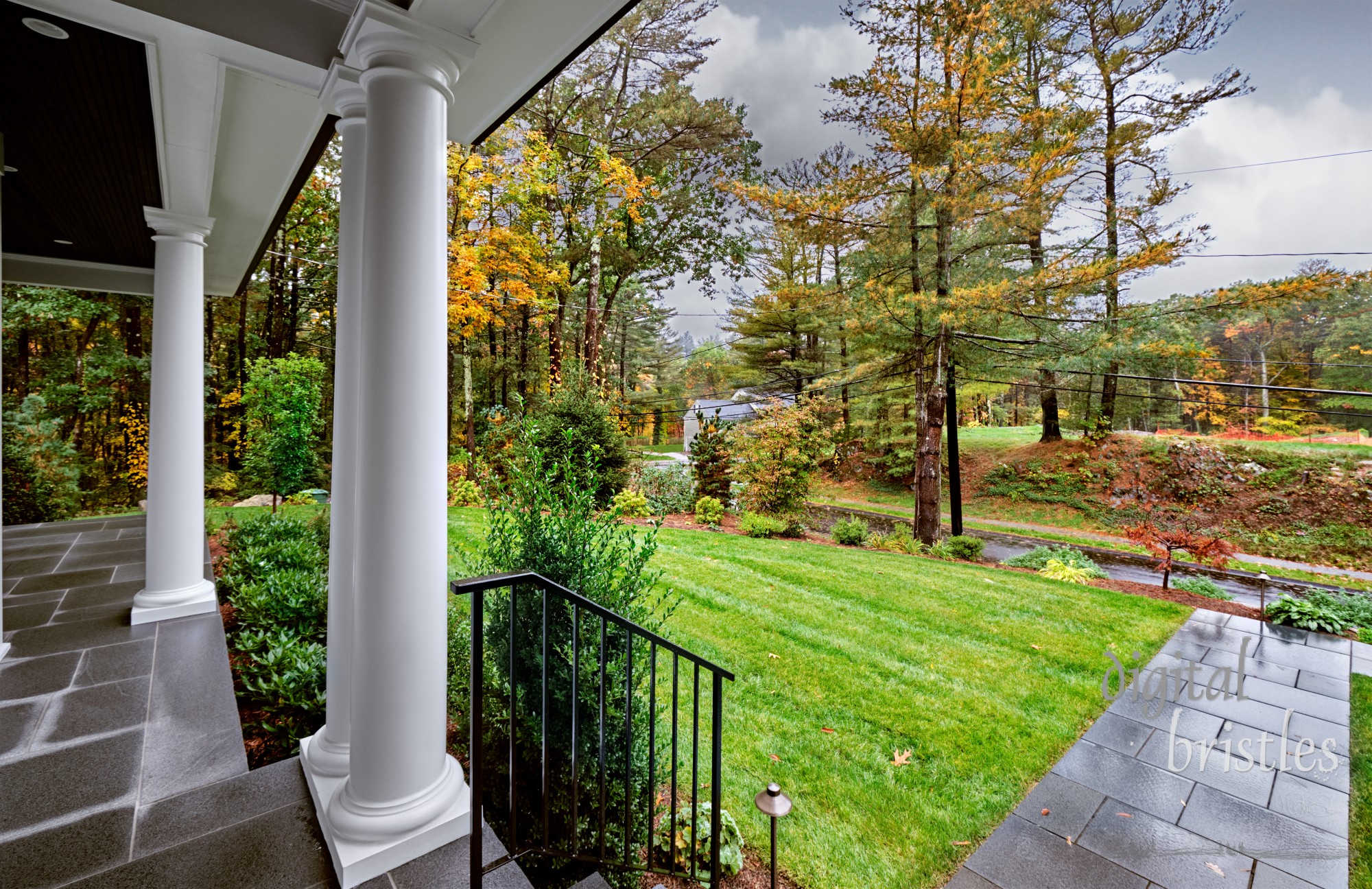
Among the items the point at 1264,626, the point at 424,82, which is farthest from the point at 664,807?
the point at 1264,626

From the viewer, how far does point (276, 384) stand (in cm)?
610

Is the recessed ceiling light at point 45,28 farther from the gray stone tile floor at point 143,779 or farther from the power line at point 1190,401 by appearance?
the power line at point 1190,401

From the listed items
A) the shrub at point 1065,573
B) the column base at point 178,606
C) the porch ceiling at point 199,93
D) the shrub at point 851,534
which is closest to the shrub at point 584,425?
the shrub at point 851,534

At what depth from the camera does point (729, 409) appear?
1091cm

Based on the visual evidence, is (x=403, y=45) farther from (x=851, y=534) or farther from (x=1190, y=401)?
(x=1190, y=401)

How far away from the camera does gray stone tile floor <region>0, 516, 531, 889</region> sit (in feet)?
4.54

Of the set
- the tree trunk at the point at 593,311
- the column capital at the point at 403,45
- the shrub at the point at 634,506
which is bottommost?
the shrub at the point at 634,506

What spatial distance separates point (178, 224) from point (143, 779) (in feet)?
9.16

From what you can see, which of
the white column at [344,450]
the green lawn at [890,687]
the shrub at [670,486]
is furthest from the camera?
the shrub at [670,486]

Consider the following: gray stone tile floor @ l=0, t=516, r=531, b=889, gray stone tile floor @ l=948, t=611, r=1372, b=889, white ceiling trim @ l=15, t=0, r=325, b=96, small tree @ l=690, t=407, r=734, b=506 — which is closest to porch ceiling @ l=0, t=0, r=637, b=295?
white ceiling trim @ l=15, t=0, r=325, b=96

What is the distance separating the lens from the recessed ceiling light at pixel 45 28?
59.3 inches

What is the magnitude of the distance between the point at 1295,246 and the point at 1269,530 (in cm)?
367

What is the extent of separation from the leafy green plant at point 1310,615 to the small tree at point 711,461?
588 cm

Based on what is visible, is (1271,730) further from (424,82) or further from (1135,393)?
(1135,393)
